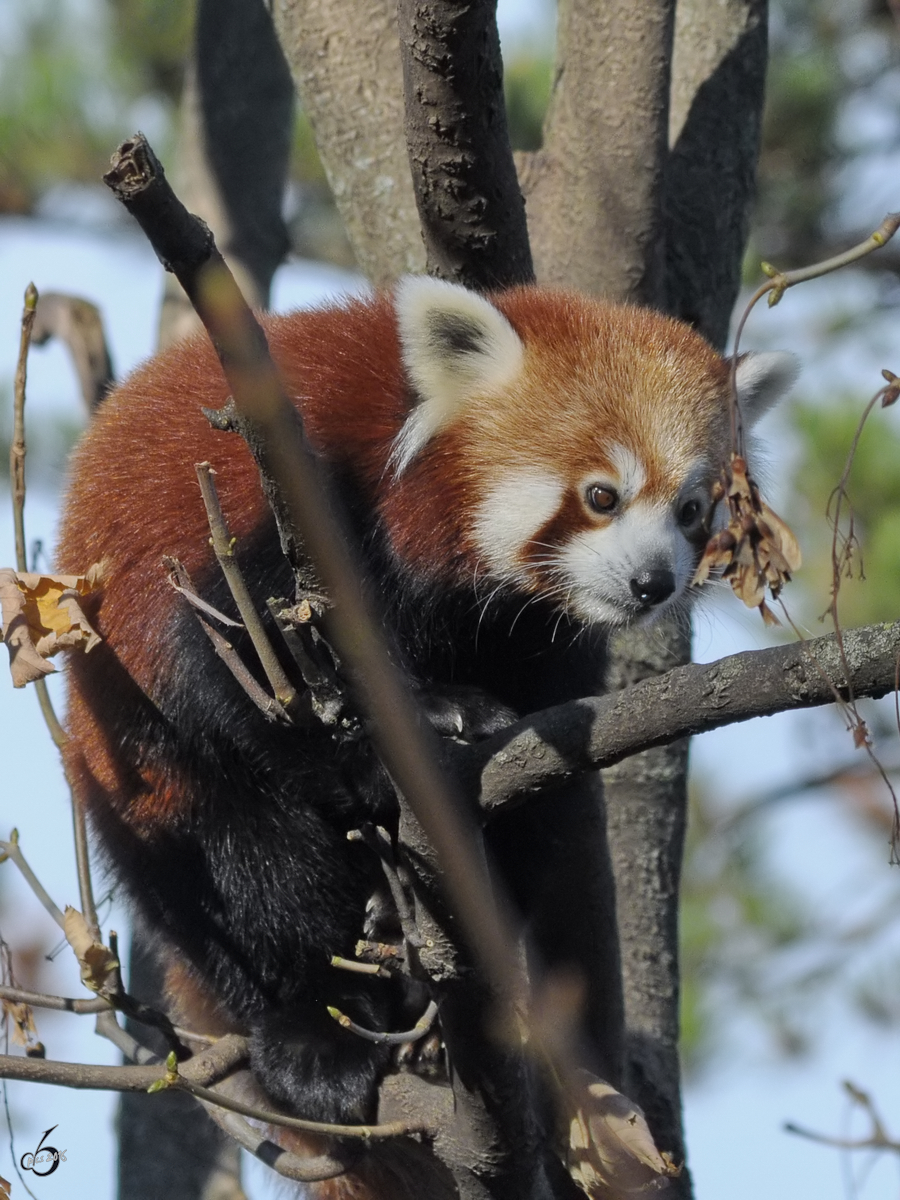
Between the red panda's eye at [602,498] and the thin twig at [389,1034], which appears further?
the red panda's eye at [602,498]

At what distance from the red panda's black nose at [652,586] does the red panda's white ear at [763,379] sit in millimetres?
687

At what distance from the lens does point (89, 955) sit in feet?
8.93

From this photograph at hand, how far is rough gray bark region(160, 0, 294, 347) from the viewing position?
509 centimetres

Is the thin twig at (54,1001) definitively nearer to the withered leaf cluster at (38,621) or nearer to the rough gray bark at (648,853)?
the withered leaf cluster at (38,621)

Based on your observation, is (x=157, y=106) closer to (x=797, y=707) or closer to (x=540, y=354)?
(x=540, y=354)

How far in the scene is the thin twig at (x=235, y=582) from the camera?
6.71 ft

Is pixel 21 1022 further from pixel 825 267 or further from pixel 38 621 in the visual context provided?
pixel 825 267

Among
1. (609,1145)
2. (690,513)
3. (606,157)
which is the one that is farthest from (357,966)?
(606,157)

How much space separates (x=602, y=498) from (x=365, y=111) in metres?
1.57

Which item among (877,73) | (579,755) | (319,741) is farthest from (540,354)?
Answer: (877,73)

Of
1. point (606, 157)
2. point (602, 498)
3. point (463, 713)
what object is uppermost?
point (606, 157)

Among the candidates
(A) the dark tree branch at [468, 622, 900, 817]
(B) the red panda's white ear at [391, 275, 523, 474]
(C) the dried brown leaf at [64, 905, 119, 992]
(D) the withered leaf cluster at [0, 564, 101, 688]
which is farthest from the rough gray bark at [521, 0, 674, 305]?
(C) the dried brown leaf at [64, 905, 119, 992]

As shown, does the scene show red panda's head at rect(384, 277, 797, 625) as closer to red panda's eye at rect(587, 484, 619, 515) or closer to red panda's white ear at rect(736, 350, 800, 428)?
red panda's eye at rect(587, 484, 619, 515)

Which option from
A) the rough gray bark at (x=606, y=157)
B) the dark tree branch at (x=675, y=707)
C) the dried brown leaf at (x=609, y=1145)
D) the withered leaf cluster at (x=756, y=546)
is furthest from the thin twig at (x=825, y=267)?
the rough gray bark at (x=606, y=157)
